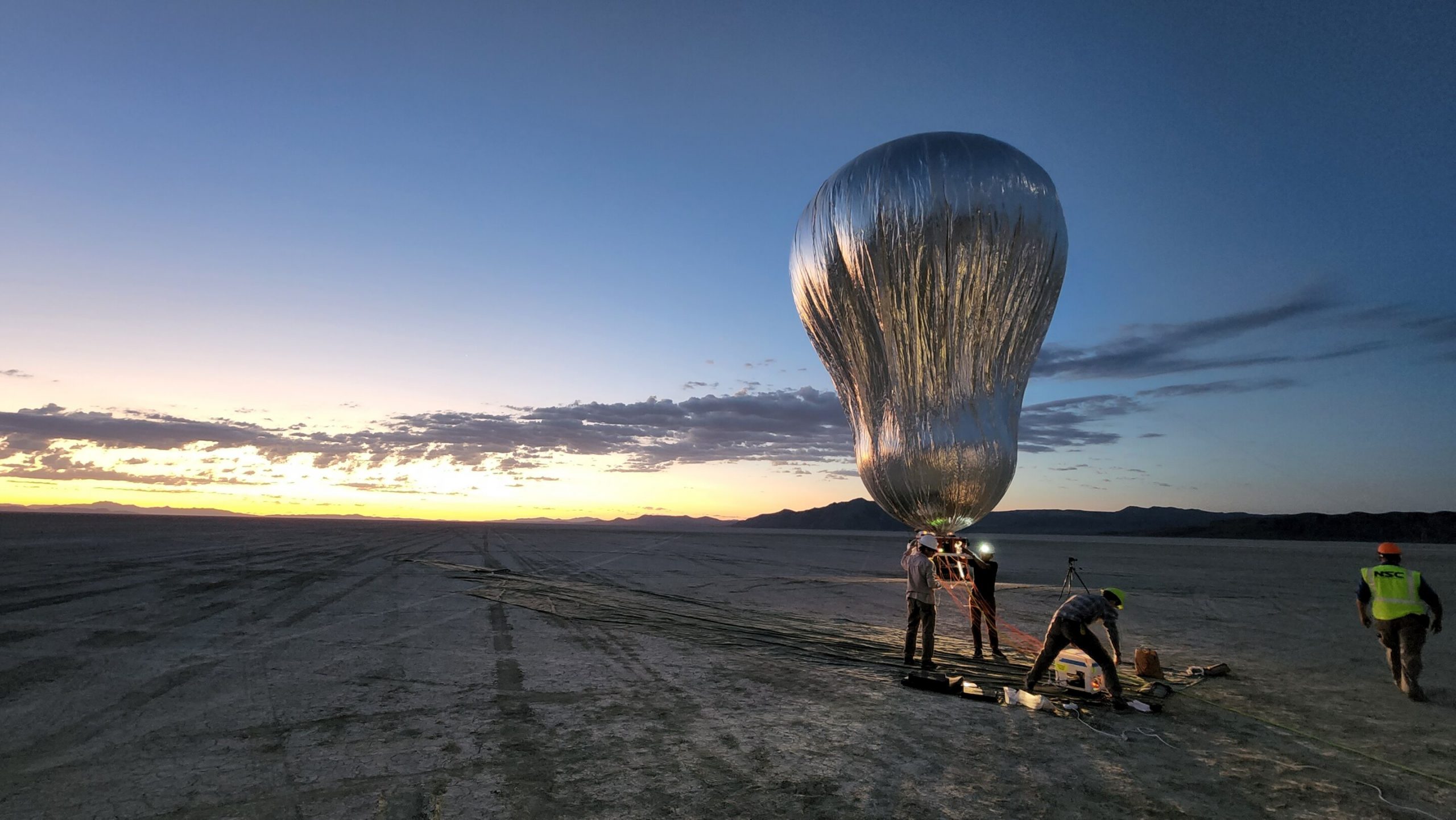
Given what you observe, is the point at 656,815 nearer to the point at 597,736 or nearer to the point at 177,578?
the point at 597,736

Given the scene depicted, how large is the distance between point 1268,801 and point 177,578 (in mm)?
24668

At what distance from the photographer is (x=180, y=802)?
465cm

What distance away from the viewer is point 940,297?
796 centimetres

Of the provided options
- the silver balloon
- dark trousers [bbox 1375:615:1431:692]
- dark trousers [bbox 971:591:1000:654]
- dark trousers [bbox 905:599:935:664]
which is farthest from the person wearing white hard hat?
dark trousers [bbox 1375:615:1431:692]

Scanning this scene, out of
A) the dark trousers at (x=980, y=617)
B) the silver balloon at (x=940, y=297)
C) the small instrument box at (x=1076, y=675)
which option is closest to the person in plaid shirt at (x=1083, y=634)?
the small instrument box at (x=1076, y=675)

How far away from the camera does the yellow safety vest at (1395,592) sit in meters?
7.57

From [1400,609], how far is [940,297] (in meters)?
6.04

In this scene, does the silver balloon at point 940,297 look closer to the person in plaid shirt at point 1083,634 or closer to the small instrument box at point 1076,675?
the person in plaid shirt at point 1083,634

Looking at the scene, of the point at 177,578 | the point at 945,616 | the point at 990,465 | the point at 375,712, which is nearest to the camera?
the point at 375,712

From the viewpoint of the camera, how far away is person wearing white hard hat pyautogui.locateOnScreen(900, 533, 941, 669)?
8664mm

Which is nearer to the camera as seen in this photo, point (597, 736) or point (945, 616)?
point (597, 736)

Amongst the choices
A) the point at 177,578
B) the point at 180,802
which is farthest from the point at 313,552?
the point at 180,802

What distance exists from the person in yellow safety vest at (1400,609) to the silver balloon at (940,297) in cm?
418

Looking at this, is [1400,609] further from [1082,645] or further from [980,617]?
[980,617]
